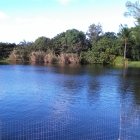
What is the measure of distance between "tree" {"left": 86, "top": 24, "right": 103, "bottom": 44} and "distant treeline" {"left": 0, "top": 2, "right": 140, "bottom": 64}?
5.46 meters

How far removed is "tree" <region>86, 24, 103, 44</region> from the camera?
10589 centimetres

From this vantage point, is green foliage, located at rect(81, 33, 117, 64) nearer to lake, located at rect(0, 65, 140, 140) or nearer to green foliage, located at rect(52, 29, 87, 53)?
green foliage, located at rect(52, 29, 87, 53)

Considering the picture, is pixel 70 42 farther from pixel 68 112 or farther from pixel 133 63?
pixel 68 112

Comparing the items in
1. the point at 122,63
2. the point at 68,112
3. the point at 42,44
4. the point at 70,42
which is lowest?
the point at 68,112

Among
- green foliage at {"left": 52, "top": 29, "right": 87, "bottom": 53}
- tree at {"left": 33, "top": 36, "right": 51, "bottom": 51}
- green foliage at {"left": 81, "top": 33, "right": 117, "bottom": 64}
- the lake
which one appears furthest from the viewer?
tree at {"left": 33, "top": 36, "right": 51, "bottom": 51}

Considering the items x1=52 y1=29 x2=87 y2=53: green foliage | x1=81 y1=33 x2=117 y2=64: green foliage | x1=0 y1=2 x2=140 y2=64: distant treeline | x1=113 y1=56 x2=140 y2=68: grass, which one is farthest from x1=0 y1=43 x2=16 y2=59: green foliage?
x1=113 y1=56 x2=140 y2=68: grass

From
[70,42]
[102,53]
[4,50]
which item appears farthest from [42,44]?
[102,53]

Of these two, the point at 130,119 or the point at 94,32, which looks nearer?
the point at 130,119

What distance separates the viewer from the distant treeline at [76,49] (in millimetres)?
89312

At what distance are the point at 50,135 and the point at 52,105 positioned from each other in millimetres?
9495

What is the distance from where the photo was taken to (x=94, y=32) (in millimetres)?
108062

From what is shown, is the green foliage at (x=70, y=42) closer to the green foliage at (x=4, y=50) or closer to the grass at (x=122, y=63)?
the grass at (x=122, y=63)

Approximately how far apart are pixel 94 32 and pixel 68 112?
8344 cm

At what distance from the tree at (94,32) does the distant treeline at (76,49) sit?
17.9 feet
